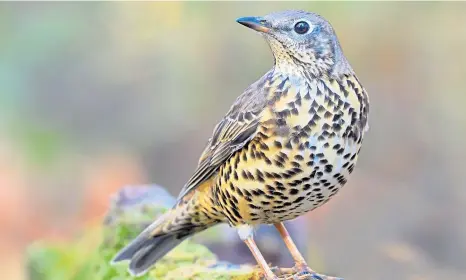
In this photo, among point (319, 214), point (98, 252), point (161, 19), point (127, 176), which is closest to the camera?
point (98, 252)

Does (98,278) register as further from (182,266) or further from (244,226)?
(244,226)

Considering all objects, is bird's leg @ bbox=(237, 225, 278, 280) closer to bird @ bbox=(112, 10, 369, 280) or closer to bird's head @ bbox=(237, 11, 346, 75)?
bird @ bbox=(112, 10, 369, 280)

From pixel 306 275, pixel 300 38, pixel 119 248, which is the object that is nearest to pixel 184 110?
pixel 119 248

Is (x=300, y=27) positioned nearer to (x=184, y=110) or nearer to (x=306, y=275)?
(x=306, y=275)

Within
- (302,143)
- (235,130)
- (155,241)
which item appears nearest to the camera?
(302,143)

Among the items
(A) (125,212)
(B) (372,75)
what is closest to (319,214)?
(B) (372,75)

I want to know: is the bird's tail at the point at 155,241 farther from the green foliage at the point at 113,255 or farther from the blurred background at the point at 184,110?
the blurred background at the point at 184,110

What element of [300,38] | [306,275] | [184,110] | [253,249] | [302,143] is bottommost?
[306,275]
